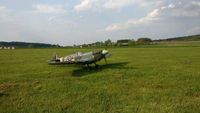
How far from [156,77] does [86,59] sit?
7.78 meters

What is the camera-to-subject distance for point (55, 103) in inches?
480

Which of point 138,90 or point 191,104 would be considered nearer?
point 191,104

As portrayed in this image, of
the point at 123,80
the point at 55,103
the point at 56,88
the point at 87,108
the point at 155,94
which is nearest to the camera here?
the point at 87,108

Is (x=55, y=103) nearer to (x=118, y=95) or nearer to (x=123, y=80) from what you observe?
(x=118, y=95)

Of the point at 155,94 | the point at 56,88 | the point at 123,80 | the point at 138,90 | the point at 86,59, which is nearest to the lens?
the point at 155,94

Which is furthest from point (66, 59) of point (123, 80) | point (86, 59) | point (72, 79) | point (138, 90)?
point (138, 90)

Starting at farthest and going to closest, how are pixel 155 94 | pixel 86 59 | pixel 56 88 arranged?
pixel 86 59
pixel 56 88
pixel 155 94

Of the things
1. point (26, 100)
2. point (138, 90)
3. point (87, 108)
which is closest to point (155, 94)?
point (138, 90)

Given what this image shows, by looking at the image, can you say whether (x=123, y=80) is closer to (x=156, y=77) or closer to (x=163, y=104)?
(x=156, y=77)

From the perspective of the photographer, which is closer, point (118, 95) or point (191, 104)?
point (191, 104)

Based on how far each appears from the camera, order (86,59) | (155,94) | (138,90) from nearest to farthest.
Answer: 1. (155,94)
2. (138,90)
3. (86,59)

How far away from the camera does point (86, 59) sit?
23.6 m

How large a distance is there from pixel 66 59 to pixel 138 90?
1136 cm

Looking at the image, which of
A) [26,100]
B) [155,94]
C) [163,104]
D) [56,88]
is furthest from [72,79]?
[163,104]
